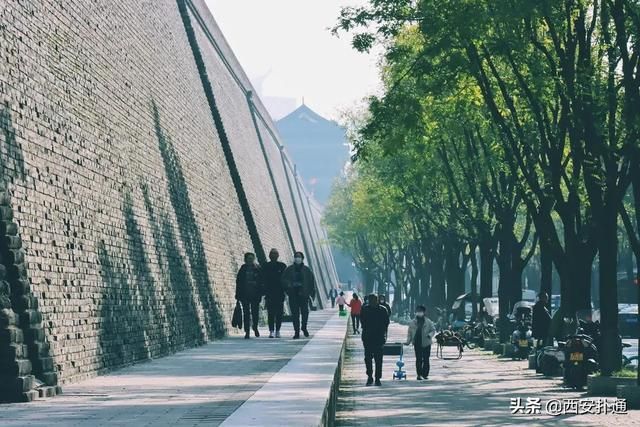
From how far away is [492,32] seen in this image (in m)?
28.8

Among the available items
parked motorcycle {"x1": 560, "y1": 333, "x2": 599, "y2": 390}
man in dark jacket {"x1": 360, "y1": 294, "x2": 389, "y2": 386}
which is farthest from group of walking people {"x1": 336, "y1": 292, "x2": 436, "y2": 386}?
parked motorcycle {"x1": 560, "y1": 333, "x2": 599, "y2": 390}

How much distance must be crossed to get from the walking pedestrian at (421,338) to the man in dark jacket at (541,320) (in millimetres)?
4965

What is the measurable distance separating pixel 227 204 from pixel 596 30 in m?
14.1

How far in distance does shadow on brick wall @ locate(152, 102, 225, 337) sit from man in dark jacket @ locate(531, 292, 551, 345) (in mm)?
7182

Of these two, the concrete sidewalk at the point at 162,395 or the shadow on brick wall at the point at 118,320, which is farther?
the shadow on brick wall at the point at 118,320

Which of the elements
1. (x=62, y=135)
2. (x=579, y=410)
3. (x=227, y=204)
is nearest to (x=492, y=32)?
(x=579, y=410)

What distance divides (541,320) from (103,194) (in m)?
14.8

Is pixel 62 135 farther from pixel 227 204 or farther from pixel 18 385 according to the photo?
pixel 227 204

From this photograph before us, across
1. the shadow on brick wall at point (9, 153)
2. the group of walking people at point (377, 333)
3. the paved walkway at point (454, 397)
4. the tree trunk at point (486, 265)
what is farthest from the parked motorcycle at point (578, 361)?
the tree trunk at point (486, 265)

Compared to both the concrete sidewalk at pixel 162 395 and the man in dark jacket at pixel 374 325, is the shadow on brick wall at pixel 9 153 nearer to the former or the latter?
the concrete sidewalk at pixel 162 395

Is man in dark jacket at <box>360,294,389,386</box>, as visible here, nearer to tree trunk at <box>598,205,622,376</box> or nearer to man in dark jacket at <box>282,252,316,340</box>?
man in dark jacket at <box>282,252,316,340</box>

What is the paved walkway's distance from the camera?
18.1m

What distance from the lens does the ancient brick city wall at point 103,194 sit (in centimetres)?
1600

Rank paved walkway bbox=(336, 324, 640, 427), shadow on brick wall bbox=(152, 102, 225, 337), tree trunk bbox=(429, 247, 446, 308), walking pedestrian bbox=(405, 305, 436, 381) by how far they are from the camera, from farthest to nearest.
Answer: tree trunk bbox=(429, 247, 446, 308)
shadow on brick wall bbox=(152, 102, 225, 337)
walking pedestrian bbox=(405, 305, 436, 381)
paved walkway bbox=(336, 324, 640, 427)
